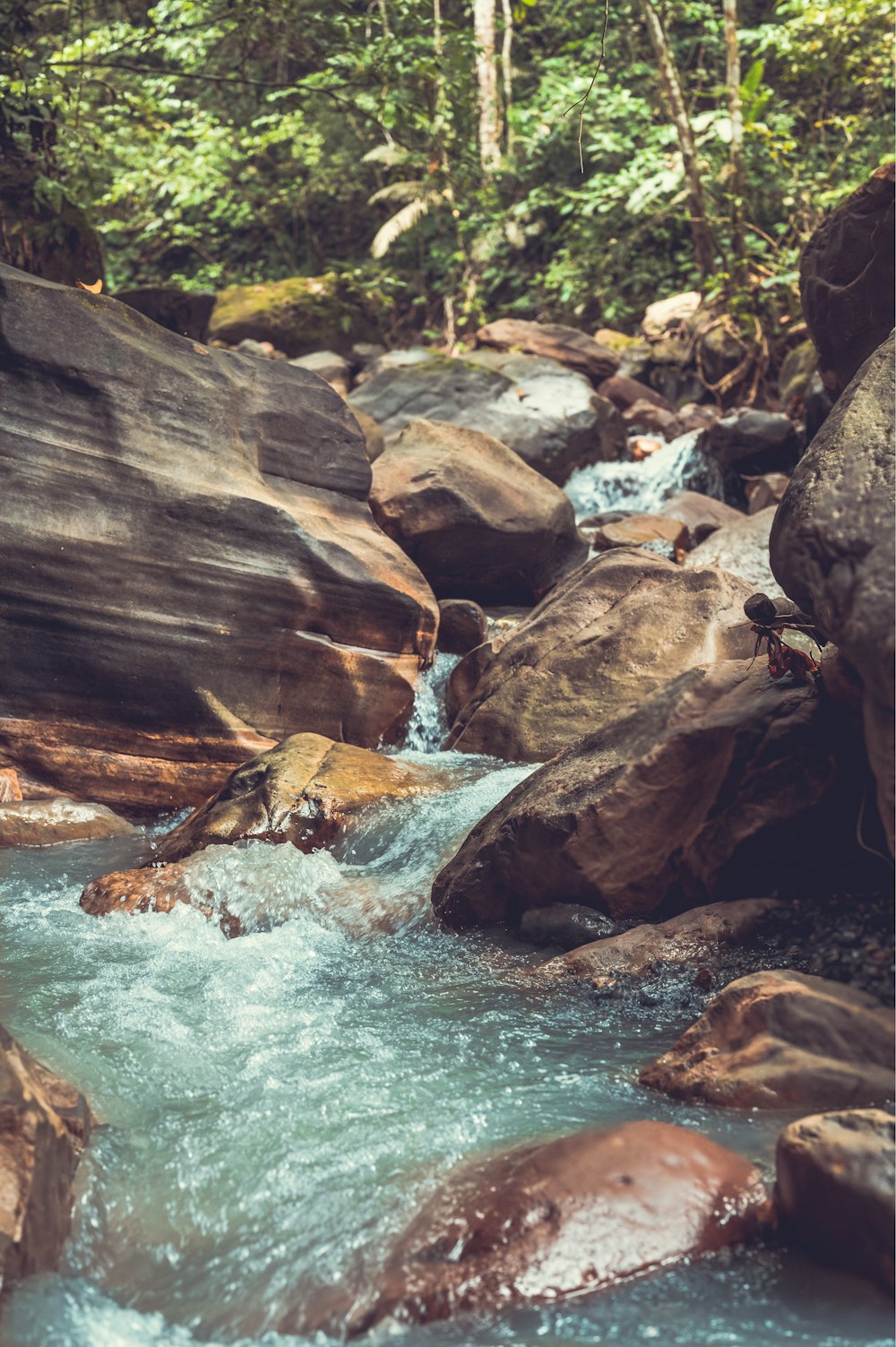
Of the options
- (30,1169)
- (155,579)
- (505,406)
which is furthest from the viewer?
(505,406)

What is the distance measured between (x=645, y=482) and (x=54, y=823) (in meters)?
8.75

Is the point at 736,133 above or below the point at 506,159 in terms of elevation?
below

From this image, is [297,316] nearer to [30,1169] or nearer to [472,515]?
[472,515]

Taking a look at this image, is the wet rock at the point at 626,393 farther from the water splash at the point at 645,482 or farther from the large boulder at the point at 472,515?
the large boulder at the point at 472,515

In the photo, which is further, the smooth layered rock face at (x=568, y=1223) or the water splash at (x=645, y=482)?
the water splash at (x=645, y=482)

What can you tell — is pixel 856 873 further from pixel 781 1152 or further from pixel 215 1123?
pixel 215 1123

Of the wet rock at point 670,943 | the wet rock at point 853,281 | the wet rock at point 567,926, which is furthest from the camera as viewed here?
the wet rock at point 853,281

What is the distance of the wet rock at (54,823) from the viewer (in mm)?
5773

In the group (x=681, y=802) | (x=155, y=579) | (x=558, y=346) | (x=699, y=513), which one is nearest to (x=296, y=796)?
(x=155, y=579)

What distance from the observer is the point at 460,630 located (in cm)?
848

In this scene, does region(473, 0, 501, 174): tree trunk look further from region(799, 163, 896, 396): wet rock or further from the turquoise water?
the turquoise water

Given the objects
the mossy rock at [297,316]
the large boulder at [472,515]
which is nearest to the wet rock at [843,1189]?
the large boulder at [472,515]

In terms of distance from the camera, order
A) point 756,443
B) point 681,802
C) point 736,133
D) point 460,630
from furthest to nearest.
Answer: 1. point 736,133
2. point 756,443
3. point 460,630
4. point 681,802

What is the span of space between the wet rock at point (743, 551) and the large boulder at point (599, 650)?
1780mm
